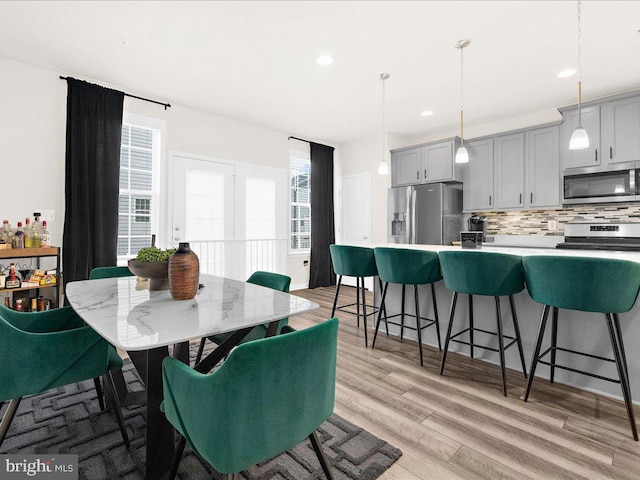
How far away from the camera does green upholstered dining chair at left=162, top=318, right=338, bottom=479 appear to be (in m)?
0.90

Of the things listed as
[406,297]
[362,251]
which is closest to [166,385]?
[362,251]

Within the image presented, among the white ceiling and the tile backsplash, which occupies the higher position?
the white ceiling

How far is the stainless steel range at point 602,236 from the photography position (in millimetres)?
3748

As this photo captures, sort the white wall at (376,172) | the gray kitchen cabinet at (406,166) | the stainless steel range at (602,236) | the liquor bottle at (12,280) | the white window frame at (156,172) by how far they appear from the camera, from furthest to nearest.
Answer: the white wall at (376,172)
the gray kitchen cabinet at (406,166)
the white window frame at (156,172)
the stainless steel range at (602,236)
the liquor bottle at (12,280)

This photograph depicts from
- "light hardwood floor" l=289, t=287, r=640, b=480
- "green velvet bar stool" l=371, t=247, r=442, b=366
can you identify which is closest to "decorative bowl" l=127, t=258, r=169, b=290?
"light hardwood floor" l=289, t=287, r=640, b=480

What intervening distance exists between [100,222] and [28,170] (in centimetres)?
79

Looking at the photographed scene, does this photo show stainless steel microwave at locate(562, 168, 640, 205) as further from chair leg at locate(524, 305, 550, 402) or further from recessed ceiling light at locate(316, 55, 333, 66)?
recessed ceiling light at locate(316, 55, 333, 66)

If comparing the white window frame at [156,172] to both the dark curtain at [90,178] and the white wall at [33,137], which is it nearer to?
the white wall at [33,137]

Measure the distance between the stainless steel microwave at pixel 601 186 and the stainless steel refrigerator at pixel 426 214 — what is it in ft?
4.52

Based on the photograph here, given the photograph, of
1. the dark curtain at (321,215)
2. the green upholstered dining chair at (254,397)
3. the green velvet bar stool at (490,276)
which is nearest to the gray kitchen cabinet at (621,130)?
the green velvet bar stool at (490,276)

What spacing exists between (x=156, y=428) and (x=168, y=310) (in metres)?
0.47

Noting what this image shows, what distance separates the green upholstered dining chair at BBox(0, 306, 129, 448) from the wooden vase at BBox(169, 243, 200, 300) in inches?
16.3

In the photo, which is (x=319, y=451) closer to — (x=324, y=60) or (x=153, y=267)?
(x=153, y=267)


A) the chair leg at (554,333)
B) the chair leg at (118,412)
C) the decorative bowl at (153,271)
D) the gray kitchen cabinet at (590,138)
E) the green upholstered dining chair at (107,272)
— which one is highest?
the gray kitchen cabinet at (590,138)
